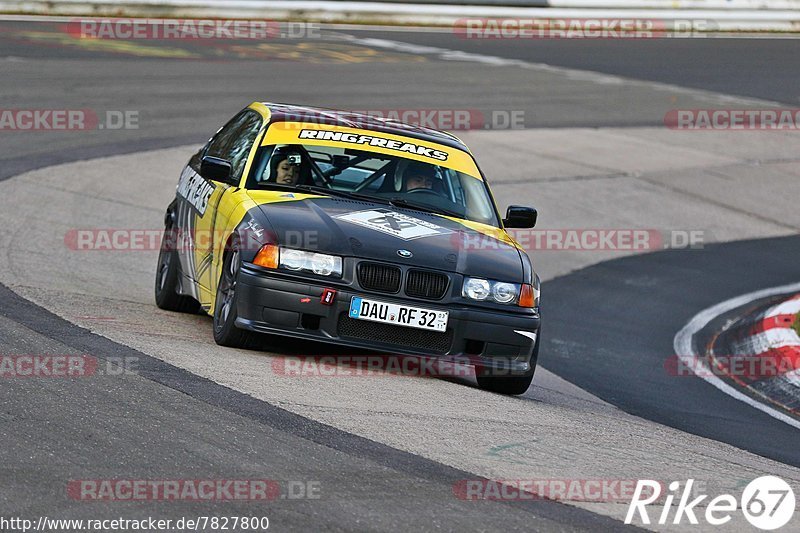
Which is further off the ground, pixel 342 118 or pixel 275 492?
pixel 342 118

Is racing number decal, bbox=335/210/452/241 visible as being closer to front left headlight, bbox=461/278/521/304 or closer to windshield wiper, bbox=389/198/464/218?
windshield wiper, bbox=389/198/464/218

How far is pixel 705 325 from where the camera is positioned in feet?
41.2

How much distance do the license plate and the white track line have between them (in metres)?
2.90

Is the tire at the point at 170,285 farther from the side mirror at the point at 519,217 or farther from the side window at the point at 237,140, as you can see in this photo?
the side mirror at the point at 519,217

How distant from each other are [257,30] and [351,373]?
2189 cm

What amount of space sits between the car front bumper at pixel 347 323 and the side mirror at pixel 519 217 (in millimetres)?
1471

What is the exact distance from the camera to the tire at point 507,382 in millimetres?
8266

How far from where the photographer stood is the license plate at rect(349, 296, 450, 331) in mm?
7816

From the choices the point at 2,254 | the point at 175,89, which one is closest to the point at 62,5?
the point at 175,89

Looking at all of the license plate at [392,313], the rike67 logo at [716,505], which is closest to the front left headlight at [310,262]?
the license plate at [392,313]

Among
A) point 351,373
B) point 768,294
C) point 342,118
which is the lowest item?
point 768,294

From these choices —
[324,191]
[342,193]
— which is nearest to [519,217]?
[342,193]

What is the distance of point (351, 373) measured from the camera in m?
7.88

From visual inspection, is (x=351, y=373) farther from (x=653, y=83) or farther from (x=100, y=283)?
(x=653, y=83)
